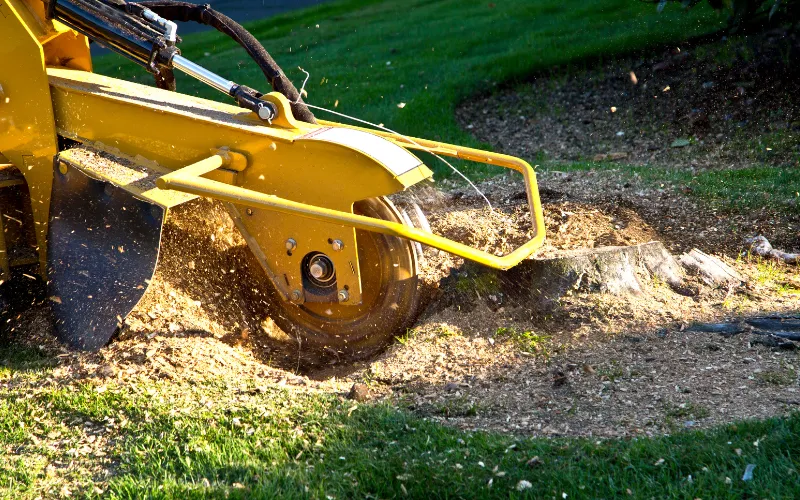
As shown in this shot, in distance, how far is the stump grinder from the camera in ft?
13.1

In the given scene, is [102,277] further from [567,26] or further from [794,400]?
[567,26]

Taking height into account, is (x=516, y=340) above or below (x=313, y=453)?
above

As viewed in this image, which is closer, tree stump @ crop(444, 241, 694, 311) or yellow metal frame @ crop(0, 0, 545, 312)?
yellow metal frame @ crop(0, 0, 545, 312)

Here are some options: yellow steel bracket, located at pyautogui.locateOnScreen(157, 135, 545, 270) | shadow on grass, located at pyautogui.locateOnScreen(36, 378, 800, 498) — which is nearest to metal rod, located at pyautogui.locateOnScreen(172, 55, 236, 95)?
yellow steel bracket, located at pyautogui.locateOnScreen(157, 135, 545, 270)

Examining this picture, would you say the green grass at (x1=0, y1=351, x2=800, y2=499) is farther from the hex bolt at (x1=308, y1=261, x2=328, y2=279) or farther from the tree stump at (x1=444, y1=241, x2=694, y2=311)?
the tree stump at (x1=444, y1=241, x2=694, y2=311)

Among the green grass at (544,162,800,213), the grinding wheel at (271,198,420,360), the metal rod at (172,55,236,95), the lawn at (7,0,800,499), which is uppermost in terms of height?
the metal rod at (172,55,236,95)

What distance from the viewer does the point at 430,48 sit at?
1059 cm

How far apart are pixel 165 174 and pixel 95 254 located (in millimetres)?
512

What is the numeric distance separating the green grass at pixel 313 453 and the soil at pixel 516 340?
144 millimetres

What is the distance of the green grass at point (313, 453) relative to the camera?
307 centimetres

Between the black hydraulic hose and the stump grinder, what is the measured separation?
A: 0.01m

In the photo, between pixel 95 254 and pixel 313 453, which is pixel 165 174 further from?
pixel 313 453

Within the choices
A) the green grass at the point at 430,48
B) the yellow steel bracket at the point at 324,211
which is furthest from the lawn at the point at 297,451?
the green grass at the point at 430,48

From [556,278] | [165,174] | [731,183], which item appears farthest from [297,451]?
[731,183]
